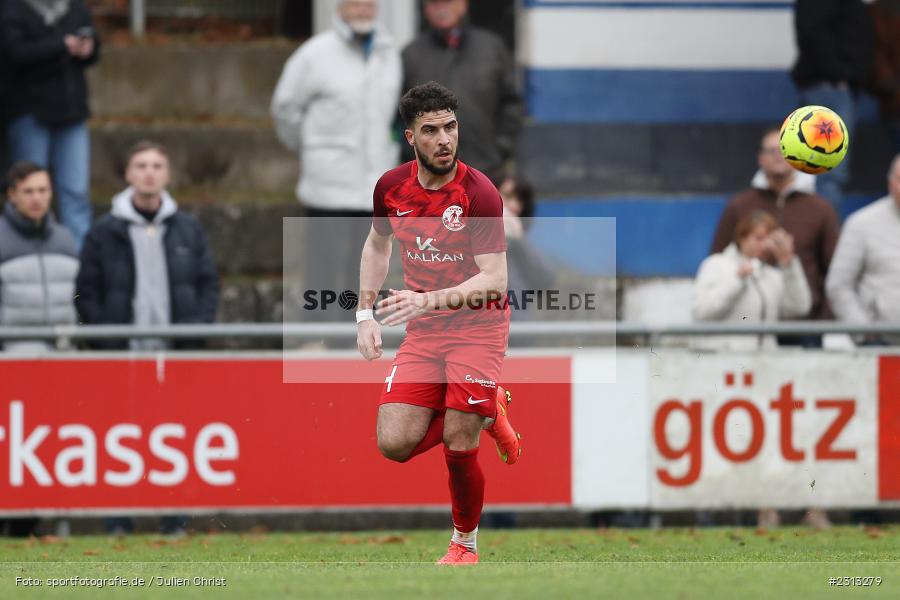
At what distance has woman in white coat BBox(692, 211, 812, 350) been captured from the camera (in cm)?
1161

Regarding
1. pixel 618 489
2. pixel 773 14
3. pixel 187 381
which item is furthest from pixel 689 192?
pixel 187 381

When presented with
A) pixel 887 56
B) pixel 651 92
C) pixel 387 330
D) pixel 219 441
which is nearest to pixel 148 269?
pixel 219 441

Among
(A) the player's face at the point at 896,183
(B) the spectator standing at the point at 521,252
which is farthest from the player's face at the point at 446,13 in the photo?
(A) the player's face at the point at 896,183

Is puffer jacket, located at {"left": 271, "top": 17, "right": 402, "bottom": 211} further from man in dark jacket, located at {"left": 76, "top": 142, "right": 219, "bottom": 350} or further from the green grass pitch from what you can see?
the green grass pitch

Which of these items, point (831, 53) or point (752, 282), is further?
point (831, 53)

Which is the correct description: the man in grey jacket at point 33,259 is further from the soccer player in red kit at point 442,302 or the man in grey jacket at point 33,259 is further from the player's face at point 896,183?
the player's face at point 896,183

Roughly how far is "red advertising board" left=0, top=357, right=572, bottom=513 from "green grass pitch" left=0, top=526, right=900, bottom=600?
27 cm

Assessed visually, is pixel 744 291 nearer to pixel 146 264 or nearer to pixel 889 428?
pixel 889 428

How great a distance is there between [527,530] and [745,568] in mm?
3310

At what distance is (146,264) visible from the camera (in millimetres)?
11617

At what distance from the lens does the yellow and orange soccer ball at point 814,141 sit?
974 centimetres

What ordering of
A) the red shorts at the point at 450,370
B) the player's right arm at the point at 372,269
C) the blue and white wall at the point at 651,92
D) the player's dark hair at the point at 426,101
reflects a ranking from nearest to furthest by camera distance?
1. the player's dark hair at the point at 426,101
2. the red shorts at the point at 450,370
3. the player's right arm at the point at 372,269
4. the blue and white wall at the point at 651,92

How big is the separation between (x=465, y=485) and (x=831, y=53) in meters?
5.84

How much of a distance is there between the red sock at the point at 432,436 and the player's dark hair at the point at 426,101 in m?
1.52
